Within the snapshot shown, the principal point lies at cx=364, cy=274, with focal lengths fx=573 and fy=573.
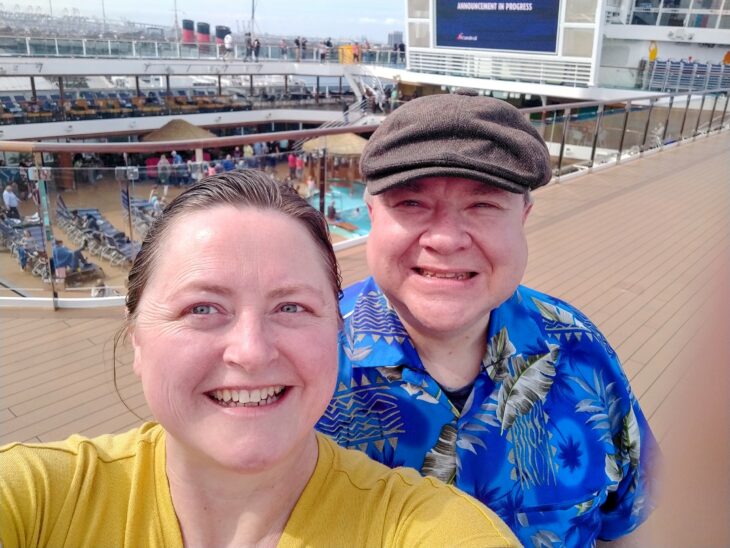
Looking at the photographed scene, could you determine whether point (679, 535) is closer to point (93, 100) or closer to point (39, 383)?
point (39, 383)

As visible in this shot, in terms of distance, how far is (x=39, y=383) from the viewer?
106 inches

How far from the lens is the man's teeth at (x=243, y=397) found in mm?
816

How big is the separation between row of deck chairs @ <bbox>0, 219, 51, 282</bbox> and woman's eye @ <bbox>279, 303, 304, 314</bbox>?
10.7ft

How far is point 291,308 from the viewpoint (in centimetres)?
87

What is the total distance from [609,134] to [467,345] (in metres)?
7.54

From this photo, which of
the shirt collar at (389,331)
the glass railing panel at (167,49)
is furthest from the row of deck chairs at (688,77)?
the shirt collar at (389,331)

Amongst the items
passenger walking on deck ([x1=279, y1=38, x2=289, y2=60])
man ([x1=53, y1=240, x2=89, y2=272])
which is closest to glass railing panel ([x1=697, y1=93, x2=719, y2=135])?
man ([x1=53, y1=240, x2=89, y2=272])

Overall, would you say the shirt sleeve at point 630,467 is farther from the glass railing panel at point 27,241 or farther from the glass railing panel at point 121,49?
the glass railing panel at point 121,49

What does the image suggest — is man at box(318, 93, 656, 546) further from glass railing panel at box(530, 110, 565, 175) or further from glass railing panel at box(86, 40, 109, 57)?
glass railing panel at box(86, 40, 109, 57)

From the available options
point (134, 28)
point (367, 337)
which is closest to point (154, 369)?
point (367, 337)

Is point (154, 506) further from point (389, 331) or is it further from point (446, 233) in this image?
point (446, 233)

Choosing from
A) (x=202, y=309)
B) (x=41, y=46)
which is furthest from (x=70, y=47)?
(x=202, y=309)

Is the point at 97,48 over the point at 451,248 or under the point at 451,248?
over

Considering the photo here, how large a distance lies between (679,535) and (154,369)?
2.21 ft
